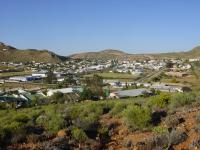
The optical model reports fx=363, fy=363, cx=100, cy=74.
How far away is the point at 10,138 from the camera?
1292cm

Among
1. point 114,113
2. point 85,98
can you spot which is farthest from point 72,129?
point 85,98

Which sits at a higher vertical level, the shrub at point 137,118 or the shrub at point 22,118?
the shrub at point 137,118

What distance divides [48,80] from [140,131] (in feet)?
251

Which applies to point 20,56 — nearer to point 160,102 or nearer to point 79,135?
point 160,102

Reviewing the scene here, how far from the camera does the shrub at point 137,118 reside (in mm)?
13586

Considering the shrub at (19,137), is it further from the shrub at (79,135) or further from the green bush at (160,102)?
the green bush at (160,102)

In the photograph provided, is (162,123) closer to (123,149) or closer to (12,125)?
(123,149)

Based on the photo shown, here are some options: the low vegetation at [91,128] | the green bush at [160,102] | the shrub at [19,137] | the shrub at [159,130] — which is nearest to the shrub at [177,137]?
the low vegetation at [91,128]

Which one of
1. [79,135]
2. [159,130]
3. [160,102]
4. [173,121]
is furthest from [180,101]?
[79,135]

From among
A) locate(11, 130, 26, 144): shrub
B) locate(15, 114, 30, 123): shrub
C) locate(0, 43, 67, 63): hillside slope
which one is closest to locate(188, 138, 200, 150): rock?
locate(11, 130, 26, 144): shrub

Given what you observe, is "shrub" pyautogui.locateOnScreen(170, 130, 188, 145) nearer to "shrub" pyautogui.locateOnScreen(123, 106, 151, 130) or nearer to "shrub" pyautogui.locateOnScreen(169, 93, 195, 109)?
"shrub" pyautogui.locateOnScreen(123, 106, 151, 130)

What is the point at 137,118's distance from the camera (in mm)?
13766

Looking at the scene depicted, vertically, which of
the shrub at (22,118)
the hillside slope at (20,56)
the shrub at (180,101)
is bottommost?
the hillside slope at (20,56)

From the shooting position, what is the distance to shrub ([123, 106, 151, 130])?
44.6ft
